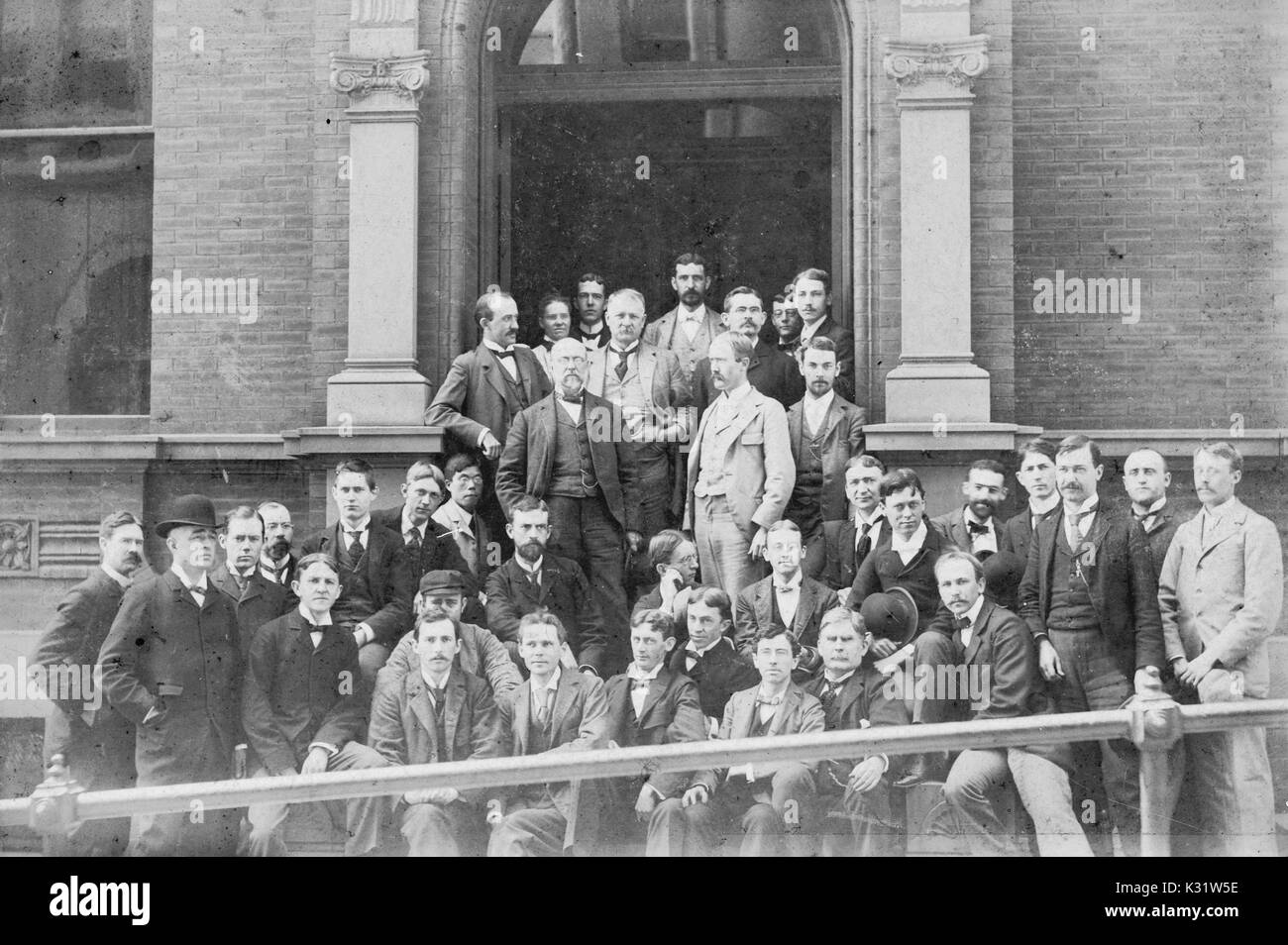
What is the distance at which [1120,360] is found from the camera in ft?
30.6

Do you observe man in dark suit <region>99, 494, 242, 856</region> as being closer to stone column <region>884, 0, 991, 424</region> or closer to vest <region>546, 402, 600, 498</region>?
vest <region>546, 402, 600, 498</region>

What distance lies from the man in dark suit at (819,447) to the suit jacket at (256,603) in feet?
9.17

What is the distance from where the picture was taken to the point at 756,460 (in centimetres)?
870

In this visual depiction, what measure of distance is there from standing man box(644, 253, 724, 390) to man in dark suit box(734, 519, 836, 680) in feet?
4.00

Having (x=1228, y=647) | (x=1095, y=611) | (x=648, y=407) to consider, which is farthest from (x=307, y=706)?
(x=1228, y=647)

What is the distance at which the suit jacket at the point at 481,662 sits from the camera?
8398 mm

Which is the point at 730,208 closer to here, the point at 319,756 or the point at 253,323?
Result: the point at 253,323

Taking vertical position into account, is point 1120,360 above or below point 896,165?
below

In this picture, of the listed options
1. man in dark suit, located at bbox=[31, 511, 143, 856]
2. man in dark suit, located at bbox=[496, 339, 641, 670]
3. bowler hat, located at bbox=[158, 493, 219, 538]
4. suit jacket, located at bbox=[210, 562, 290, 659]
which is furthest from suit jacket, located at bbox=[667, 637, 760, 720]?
man in dark suit, located at bbox=[31, 511, 143, 856]

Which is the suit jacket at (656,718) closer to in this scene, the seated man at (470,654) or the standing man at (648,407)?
the seated man at (470,654)

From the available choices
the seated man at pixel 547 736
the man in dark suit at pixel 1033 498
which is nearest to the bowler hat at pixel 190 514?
the seated man at pixel 547 736

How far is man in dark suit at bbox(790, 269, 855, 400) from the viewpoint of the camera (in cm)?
908
